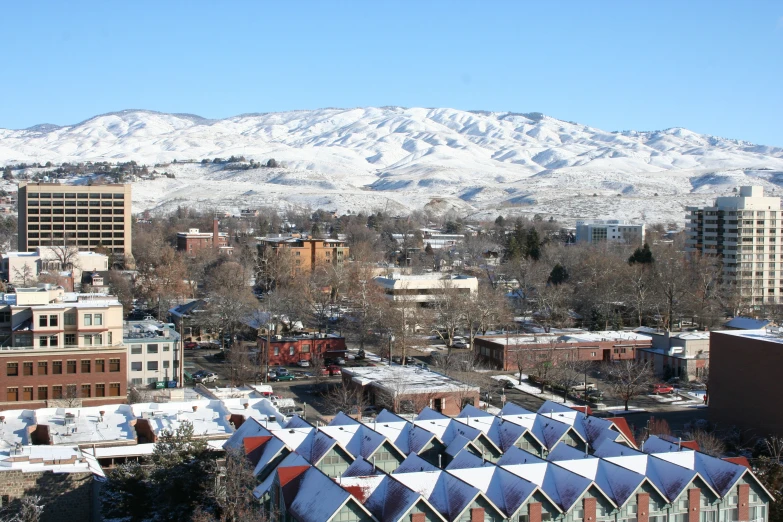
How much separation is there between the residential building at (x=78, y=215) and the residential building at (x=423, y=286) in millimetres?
30665

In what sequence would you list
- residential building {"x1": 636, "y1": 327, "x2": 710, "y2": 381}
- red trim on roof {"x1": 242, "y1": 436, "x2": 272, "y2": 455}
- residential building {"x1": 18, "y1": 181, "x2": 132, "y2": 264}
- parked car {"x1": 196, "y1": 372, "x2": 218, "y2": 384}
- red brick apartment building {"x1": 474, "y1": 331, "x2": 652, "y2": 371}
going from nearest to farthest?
red trim on roof {"x1": 242, "y1": 436, "x2": 272, "y2": 455}
parked car {"x1": 196, "y1": 372, "x2": 218, "y2": 384}
residential building {"x1": 636, "y1": 327, "x2": 710, "y2": 381}
red brick apartment building {"x1": 474, "y1": 331, "x2": 652, "y2": 371}
residential building {"x1": 18, "y1": 181, "x2": 132, "y2": 264}

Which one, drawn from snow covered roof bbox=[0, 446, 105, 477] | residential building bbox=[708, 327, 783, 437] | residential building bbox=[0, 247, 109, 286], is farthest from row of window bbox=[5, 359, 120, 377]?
residential building bbox=[0, 247, 109, 286]

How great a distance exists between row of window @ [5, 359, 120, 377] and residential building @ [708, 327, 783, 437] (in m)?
17.9

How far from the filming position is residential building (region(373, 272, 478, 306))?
51.2 metres

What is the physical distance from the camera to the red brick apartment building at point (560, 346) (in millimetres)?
38625

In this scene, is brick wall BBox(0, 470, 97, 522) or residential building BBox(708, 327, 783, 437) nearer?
brick wall BBox(0, 470, 97, 522)

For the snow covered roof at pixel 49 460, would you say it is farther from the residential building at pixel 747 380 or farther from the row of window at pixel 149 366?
the residential building at pixel 747 380

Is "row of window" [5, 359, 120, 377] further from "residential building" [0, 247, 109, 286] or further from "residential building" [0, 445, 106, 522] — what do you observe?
"residential building" [0, 247, 109, 286]

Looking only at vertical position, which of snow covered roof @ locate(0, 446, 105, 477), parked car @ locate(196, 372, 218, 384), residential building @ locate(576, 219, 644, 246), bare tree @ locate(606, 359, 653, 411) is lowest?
parked car @ locate(196, 372, 218, 384)

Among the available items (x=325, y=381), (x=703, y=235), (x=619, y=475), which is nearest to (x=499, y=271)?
(x=703, y=235)

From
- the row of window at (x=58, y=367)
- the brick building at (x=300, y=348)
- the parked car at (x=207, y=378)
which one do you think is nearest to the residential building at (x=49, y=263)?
the brick building at (x=300, y=348)

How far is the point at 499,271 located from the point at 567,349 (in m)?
25.9

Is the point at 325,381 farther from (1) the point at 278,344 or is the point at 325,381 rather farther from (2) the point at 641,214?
(2) the point at 641,214

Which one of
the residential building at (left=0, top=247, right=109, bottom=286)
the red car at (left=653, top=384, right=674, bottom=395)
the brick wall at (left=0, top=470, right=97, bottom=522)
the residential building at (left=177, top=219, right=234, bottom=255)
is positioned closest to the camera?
the brick wall at (left=0, top=470, right=97, bottom=522)
